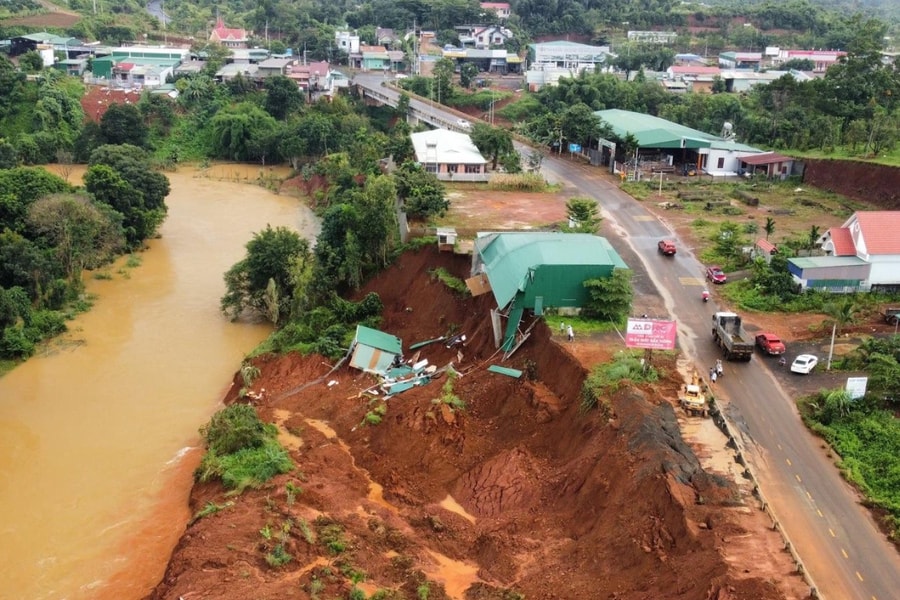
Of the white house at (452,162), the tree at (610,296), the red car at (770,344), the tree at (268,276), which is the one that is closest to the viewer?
the red car at (770,344)

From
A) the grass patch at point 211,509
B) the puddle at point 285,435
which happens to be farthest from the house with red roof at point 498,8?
the grass patch at point 211,509

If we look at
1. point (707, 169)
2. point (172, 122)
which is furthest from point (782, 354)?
point (172, 122)

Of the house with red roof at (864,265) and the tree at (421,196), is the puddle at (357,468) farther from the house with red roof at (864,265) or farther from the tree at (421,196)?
the house with red roof at (864,265)

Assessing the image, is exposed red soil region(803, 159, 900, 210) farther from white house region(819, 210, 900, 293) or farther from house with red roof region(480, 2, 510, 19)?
house with red roof region(480, 2, 510, 19)

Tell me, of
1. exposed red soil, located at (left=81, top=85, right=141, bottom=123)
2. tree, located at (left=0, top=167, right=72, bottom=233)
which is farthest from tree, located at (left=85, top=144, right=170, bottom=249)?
exposed red soil, located at (left=81, top=85, right=141, bottom=123)

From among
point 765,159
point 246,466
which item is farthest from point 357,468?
point 765,159

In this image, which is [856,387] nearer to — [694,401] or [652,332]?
[694,401]
